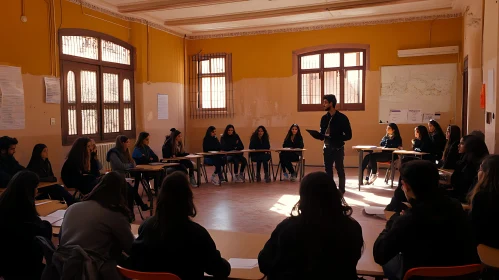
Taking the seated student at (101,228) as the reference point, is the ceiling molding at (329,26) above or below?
above

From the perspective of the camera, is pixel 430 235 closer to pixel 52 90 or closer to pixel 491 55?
pixel 491 55

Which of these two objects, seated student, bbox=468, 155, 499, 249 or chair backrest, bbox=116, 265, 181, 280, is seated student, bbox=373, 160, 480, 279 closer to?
seated student, bbox=468, 155, 499, 249

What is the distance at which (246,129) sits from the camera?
1086 cm

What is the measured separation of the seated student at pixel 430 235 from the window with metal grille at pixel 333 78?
7.96m

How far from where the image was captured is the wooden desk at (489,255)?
2.25m

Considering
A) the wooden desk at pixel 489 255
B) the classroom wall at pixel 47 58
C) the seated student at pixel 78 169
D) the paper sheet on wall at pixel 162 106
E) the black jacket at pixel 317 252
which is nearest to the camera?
the black jacket at pixel 317 252

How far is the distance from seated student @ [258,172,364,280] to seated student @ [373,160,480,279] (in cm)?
27

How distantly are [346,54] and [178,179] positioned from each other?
850cm

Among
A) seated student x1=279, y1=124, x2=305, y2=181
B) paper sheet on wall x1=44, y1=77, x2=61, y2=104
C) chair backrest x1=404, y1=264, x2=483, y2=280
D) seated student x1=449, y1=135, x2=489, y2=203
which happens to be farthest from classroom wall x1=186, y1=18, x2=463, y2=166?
chair backrest x1=404, y1=264, x2=483, y2=280

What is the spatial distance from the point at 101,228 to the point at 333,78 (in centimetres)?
835

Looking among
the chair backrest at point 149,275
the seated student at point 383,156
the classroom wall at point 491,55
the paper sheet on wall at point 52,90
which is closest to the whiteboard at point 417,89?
the seated student at point 383,156

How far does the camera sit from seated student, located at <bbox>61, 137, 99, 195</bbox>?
550 cm

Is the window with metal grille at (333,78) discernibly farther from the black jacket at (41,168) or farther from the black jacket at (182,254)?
the black jacket at (182,254)

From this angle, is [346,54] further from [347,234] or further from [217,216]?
[347,234]
